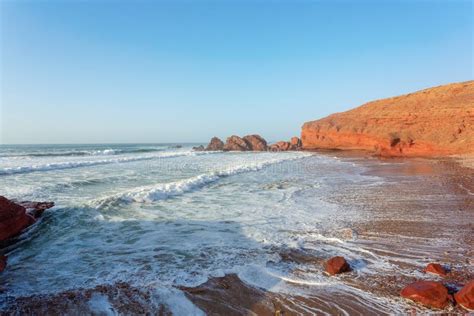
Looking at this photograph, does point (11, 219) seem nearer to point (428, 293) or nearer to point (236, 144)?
point (428, 293)

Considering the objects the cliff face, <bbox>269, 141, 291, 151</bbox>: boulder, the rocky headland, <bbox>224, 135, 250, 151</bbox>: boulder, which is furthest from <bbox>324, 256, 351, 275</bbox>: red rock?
<bbox>224, 135, 250, 151</bbox>: boulder

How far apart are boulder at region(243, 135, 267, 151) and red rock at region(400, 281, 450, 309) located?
52164 millimetres

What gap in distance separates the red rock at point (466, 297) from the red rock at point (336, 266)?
1.26 metres

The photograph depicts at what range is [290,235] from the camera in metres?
5.87

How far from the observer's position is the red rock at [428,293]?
10.5ft

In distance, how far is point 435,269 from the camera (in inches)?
157

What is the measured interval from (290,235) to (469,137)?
26589mm

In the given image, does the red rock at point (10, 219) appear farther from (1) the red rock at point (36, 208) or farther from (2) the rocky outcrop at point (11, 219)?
(1) the red rock at point (36, 208)

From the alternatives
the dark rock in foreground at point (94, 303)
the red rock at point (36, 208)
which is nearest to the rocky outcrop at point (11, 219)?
the red rock at point (36, 208)

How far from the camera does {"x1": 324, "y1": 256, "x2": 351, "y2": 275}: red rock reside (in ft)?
13.4

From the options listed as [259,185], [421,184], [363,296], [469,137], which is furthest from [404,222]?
[469,137]

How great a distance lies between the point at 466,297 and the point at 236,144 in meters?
53.4

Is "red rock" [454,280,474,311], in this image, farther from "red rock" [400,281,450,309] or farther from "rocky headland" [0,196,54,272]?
"rocky headland" [0,196,54,272]

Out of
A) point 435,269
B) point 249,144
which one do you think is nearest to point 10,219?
point 435,269
